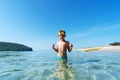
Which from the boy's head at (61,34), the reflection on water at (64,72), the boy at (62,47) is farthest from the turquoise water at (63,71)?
the boy's head at (61,34)

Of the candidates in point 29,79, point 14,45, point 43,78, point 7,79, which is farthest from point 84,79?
point 14,45

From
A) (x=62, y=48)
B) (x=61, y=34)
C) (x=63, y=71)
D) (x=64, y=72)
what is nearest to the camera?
(x=64, y=72)

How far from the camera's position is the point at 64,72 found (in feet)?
20.7

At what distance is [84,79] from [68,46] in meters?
3.90

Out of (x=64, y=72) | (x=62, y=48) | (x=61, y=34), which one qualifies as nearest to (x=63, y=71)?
(x=64, y=72)

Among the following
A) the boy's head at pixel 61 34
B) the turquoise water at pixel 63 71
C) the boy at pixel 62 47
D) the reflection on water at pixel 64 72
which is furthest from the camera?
the boy at pixel 62 47

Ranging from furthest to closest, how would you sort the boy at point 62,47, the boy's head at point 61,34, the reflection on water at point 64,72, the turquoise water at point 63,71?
1. the boy at point 62,47
2. the boy's head at point 61,34
3. the turquoise water at point 63,71
4. the reflection on water at point 64,72

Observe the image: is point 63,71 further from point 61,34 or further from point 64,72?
point 61,34

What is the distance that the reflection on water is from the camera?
5.38 meters

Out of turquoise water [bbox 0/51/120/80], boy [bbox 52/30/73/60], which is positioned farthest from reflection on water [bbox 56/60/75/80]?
boy [bbox 52/30/73/60]

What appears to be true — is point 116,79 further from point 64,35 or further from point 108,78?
point 64,35

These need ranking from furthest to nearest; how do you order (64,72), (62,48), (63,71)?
(62,48)
(63,71)
(64,72)

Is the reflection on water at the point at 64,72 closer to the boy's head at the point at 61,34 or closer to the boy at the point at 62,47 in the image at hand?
the boy at the point at 62,47

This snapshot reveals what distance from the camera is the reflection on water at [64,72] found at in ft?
17.7
